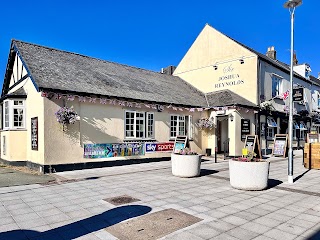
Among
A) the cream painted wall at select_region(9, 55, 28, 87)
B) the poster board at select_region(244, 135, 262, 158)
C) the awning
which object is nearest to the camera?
the cream painted wall at select_region(9, 55, 28, 87)

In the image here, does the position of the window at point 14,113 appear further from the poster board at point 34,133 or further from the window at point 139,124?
the window at point 139,124

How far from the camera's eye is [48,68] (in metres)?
12.4

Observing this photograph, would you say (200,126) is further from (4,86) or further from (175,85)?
(4,86)

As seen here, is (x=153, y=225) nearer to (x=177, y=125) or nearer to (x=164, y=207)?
(x=164, y=207)

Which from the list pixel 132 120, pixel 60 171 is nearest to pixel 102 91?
pixel 132 120

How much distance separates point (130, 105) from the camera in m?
13.5

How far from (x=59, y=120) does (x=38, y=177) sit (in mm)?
2404

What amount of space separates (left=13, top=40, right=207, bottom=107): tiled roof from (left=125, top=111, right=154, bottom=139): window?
92cm

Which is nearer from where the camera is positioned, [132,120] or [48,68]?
[48,68]

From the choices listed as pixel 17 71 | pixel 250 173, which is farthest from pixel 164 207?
pixel 17 71

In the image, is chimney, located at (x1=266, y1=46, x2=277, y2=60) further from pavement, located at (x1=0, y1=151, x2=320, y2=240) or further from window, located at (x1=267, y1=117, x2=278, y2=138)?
pavement, located at (x1=0, y1=151, x2=320, y2=240)

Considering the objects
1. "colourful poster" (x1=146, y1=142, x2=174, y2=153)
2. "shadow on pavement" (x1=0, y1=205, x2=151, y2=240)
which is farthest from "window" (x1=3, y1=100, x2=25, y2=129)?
"shadow on pavement" (x1=0, y1=205, x2=151, y2=240)

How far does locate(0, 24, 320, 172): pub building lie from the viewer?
11266mm

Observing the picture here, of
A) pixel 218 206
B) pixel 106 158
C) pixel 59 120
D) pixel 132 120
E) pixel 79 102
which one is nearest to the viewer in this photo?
pixel 218 206
